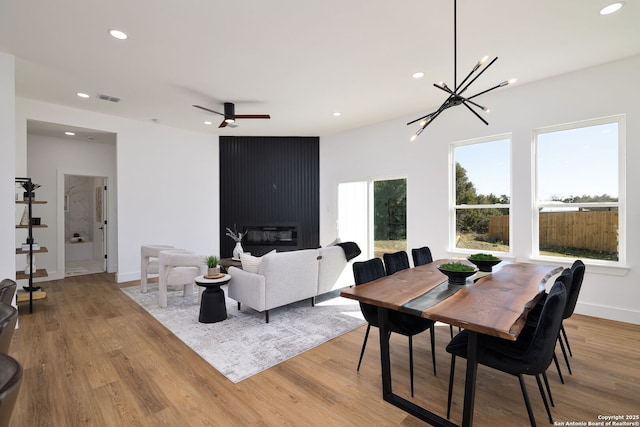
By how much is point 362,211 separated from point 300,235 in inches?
61.6

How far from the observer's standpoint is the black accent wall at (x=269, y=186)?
22.3 feet

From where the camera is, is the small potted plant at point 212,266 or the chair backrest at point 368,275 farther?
the small potted plant at point 212,266

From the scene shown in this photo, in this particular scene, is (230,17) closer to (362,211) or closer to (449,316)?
(449,316)

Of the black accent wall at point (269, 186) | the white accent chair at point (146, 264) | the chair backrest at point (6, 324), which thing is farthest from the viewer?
the black accent wall at point (269, 186)

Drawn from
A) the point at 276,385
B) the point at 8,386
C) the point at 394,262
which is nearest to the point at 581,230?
the point at 394,262

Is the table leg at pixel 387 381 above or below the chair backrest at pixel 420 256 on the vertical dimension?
below

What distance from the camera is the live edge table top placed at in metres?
1.59

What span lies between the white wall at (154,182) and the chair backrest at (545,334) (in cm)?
604

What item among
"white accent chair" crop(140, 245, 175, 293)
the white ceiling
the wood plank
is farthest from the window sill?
"white accent chair" crop(140, 245, 175, 293)

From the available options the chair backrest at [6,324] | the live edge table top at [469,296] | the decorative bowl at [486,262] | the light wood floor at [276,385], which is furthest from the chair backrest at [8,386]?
the decorative bowl at [486,262]

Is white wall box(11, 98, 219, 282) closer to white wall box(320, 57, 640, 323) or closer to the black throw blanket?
white wall box(320, 57, 640, 323)

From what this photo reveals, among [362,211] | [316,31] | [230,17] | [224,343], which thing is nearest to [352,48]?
[316,31]

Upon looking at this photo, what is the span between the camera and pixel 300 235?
6926 millimetres

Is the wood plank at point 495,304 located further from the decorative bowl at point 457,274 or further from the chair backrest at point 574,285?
the chair backrest at point 574,285
